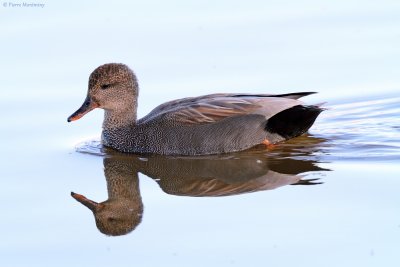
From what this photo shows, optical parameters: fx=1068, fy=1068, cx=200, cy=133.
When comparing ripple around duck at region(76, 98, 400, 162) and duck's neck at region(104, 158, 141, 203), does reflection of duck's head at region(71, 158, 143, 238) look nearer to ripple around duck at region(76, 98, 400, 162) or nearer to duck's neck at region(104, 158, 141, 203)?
duck's neck at region(104, 158, 141, 203)

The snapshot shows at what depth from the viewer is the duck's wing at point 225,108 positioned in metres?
11.3

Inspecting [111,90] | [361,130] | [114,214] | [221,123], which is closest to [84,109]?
[111,90]

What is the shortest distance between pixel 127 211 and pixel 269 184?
4.55 feet

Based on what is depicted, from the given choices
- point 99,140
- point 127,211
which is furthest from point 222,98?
point 127,211

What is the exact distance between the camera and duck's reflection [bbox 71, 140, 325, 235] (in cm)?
945

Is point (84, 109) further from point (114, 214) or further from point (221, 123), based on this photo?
point (114, 214)

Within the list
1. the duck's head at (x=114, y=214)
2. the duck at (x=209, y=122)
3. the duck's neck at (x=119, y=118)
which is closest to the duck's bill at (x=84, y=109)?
the duck at (x=209, y=122)

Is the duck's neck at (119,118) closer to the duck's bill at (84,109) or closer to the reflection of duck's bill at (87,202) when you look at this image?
the duck's bill at (84,109)

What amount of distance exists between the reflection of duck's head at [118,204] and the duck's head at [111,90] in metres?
0.98

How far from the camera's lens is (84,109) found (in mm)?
11617

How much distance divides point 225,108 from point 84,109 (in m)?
1.55

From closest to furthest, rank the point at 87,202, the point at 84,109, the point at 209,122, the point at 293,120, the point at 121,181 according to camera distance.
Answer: the point at 87,202 < the point at 121,181 < the point at 209,122 < the point at 293,120 < the point at 84,109

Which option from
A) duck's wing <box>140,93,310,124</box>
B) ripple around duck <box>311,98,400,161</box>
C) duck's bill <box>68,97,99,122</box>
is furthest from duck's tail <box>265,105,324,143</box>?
duck's bill <box>68,97,99,122</box>

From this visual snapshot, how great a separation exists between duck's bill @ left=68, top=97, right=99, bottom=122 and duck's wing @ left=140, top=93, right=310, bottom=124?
71 centimetres
